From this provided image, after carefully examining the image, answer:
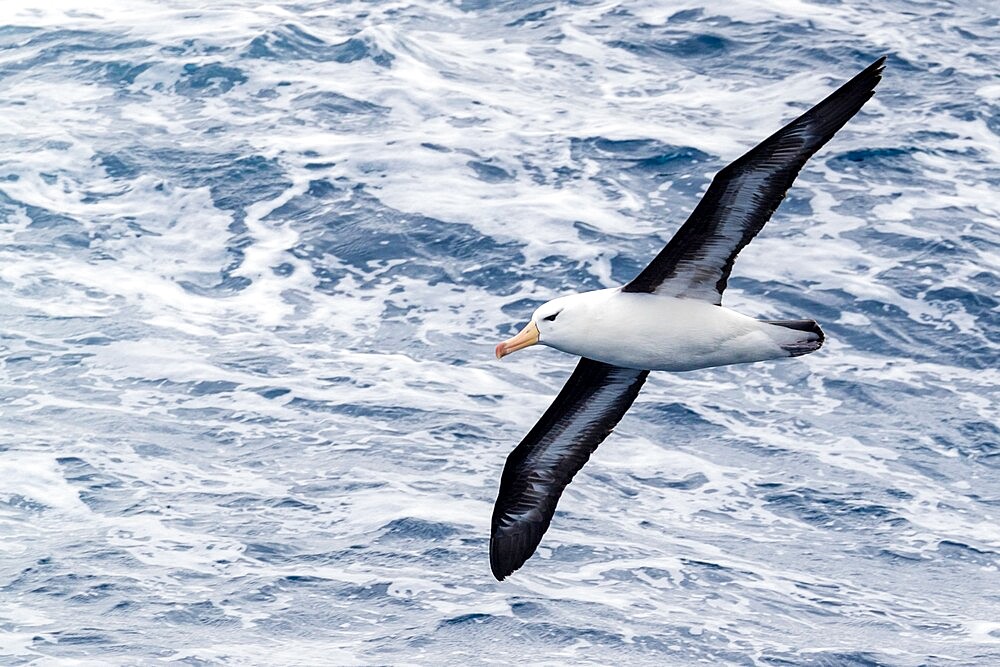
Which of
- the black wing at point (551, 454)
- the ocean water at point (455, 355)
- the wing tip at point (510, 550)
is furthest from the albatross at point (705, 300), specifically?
the ocean water at point (455, 355)

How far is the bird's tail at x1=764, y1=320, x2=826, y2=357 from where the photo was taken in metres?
12.0

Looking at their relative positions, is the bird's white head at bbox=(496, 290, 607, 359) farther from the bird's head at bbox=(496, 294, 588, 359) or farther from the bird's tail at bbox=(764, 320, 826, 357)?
the bird's tail at bbox=(764, 320, 826, 357)

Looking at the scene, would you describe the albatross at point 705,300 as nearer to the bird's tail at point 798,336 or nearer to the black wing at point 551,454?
the bird's tail at point 798,336

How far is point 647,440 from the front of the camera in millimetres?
21375

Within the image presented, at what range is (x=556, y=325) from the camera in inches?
491

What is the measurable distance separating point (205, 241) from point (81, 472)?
4991 millimetres

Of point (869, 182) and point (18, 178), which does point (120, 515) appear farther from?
point (869, 182)

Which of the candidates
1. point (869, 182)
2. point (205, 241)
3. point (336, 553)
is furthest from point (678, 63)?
point (336, 553)

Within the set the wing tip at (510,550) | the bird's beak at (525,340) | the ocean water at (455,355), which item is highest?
the bird's beak at (525,340)

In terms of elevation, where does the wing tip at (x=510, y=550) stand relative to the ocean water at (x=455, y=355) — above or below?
above

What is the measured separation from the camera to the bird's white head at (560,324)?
12.5m

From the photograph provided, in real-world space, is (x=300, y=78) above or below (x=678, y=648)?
above

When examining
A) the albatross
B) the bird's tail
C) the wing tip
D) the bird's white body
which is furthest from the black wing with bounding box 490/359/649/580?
the bird's tail

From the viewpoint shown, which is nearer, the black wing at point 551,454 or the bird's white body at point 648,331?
the bird's white body at point 648,331
